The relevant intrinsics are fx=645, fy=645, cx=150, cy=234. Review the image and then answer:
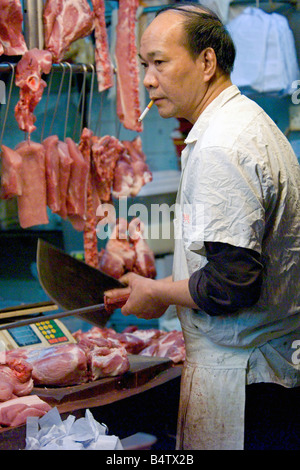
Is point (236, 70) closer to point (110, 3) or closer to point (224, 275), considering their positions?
point (110, 3)

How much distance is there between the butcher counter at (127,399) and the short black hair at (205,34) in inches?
48.3

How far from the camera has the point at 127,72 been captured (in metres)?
3.62

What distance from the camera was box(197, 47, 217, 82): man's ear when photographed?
1.95 m

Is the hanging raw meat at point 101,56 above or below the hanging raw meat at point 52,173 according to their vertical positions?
above

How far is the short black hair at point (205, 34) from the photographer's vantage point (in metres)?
1.93

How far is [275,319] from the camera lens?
193cm

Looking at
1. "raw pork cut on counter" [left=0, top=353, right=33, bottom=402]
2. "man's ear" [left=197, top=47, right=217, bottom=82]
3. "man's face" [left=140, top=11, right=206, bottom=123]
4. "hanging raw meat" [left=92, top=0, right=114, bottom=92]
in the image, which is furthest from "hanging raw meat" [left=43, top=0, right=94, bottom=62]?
"raw pork cut on counter" [left=0, top=353, right=33, bottom=402]

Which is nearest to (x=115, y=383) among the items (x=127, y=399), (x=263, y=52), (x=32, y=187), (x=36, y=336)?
(x=127, y=399)

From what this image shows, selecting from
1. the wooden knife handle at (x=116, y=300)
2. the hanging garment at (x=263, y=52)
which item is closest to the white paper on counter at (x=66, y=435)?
the wooden knife handle at (x=116, y=300)

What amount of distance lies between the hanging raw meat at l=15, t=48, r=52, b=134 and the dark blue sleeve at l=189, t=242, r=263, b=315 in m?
1.52

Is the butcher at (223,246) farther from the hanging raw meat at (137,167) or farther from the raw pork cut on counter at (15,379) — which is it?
the hanging raw meat at (137,167)

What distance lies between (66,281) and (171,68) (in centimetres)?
132

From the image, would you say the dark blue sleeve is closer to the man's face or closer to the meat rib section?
the man's face
